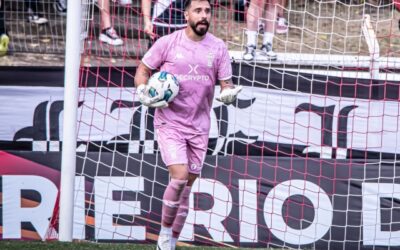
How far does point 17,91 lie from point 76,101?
98 cm

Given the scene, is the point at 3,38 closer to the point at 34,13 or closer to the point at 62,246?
the point at 34,13

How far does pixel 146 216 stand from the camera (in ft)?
26.4

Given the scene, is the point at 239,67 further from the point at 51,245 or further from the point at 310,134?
the point at 51,245

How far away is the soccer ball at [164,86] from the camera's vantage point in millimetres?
6531

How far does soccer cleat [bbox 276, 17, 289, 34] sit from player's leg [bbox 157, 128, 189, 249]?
9.35 feet

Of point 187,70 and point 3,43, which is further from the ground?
point 187,70

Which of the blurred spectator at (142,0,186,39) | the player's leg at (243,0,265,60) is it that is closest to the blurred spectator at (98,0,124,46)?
the blurred spectator at (142,0,186,39)

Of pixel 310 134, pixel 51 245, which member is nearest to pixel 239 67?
pixel 310 134

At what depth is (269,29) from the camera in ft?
30.8

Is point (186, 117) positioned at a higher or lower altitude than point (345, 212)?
higher

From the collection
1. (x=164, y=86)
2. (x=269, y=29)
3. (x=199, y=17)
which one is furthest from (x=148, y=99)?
(x=269, y=29)

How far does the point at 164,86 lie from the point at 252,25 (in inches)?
105

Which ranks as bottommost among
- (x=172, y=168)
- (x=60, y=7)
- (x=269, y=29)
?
(x=172, y=168)

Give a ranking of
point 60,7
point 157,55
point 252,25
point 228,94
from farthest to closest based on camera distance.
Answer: point 60,7, point 252,25, point 157,55, point 228,94
